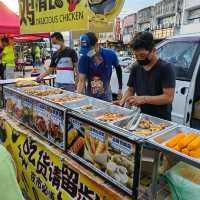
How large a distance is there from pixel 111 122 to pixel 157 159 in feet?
1.54

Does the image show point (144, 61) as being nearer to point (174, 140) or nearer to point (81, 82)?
point (174, 140)

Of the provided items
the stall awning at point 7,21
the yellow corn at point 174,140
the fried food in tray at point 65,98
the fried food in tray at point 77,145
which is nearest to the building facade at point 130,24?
the stall awning at point 7,21

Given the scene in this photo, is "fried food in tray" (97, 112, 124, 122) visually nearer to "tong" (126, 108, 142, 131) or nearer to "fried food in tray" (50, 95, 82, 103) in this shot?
"tong" (126, 108, 142, 131)

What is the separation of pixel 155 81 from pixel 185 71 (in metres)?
1.59

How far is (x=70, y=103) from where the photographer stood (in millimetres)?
2598

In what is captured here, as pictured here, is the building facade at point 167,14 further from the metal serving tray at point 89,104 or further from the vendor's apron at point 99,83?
the metal serving tray at point 89,104

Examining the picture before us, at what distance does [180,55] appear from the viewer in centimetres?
411

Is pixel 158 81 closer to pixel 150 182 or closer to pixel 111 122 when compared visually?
pixel 111 122

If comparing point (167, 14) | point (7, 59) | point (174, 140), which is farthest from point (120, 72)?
point (167, 14)

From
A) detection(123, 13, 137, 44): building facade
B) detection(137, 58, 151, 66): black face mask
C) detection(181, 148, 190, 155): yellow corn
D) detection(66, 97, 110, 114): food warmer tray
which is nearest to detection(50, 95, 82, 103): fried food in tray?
detection(66, 97, 110, 114): food warmer tray

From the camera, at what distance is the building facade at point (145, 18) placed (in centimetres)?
4228

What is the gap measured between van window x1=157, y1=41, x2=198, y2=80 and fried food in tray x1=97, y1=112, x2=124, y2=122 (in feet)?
6.18

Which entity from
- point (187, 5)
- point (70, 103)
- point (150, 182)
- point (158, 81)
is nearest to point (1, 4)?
point (70, 103)

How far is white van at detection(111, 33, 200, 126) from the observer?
3609 mm
